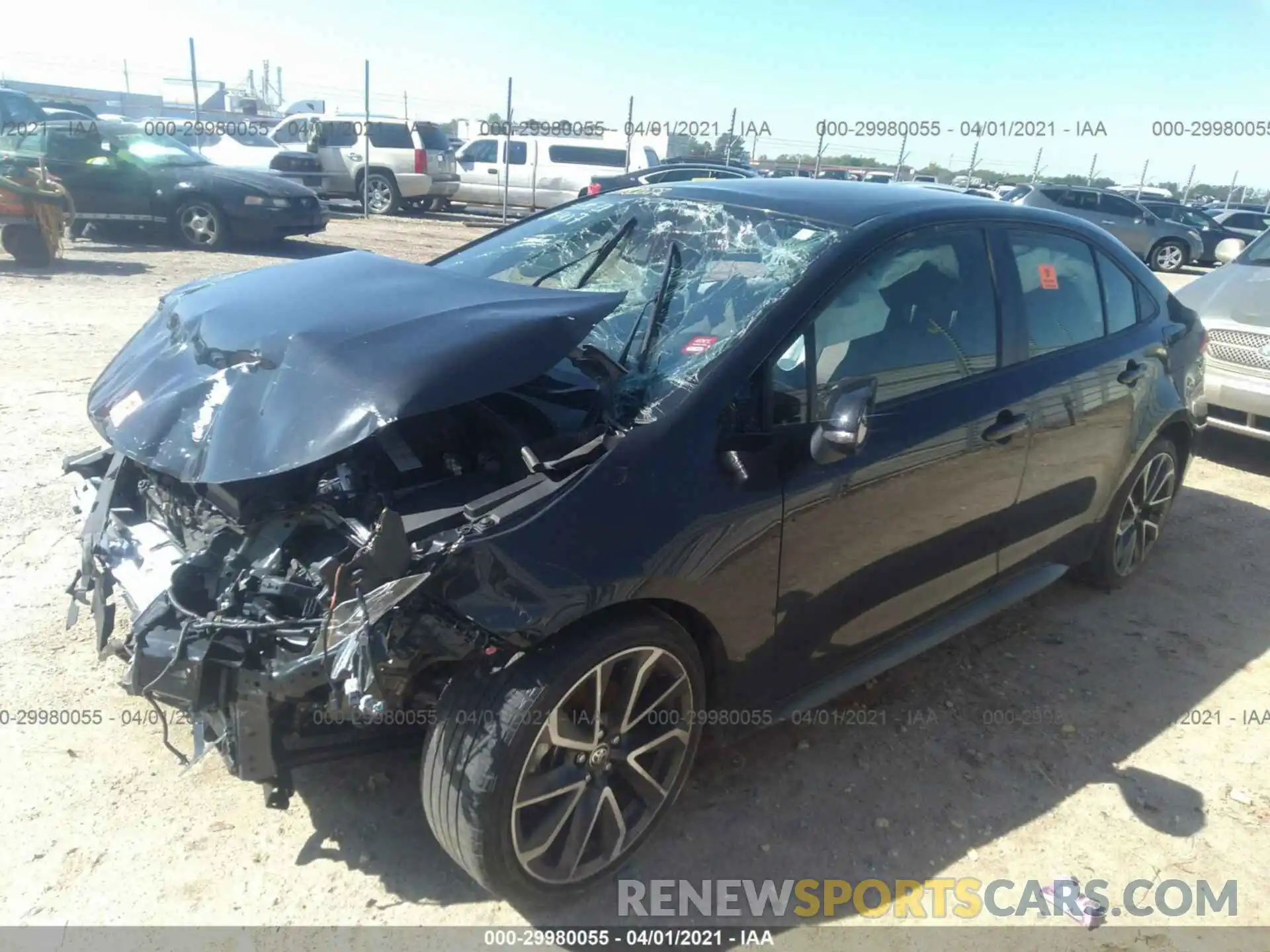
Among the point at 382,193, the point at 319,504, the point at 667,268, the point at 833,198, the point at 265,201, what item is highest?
the point at 833,198

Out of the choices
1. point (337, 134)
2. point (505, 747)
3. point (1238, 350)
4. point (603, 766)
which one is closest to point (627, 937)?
point (603, 766)

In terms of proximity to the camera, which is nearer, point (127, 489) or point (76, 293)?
point (127, 489)

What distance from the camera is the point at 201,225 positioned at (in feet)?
41.1

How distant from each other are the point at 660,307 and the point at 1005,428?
1349 mm

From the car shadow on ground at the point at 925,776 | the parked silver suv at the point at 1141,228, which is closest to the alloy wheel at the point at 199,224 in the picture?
the car shadow on ground at the point at 925,776

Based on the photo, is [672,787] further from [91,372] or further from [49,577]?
[91,372]

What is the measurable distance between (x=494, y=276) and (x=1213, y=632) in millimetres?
3593

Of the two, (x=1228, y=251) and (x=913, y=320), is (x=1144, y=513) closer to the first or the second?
(x=913, y=320)

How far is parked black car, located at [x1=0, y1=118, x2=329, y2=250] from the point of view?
1209 centimetres

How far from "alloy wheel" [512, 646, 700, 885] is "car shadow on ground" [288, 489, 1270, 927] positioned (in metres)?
0.16

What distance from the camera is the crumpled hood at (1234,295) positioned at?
6.26m

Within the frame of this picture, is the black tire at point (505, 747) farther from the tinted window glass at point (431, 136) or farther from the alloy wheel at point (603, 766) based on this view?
the tinted window glass at point (431, 136)

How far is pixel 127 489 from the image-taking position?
9.91ft

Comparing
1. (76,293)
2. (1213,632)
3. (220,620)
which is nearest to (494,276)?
(220,620)
